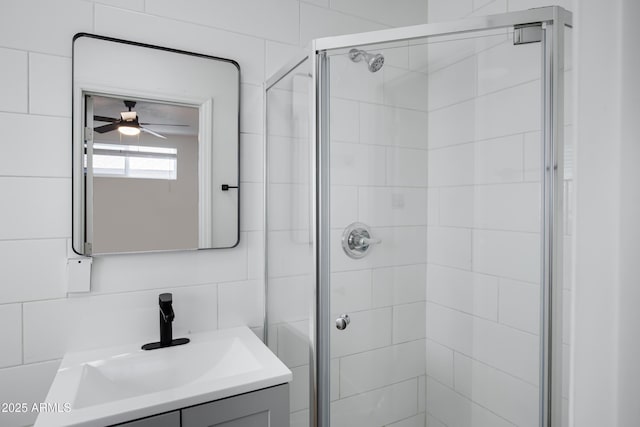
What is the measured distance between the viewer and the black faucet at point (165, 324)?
3.85ft

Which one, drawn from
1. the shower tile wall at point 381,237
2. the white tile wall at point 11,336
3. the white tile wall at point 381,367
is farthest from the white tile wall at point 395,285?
the white tile wall at point 11,336

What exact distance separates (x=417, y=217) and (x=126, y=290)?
1.00 meters

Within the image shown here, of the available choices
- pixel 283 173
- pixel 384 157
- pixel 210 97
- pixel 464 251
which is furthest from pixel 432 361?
pixel 210 97

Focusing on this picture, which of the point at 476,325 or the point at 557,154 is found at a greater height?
Answer: the point at 557,154

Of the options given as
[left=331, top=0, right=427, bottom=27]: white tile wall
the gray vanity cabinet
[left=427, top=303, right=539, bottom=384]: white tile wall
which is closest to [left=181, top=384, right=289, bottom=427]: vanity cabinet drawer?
the gray vanity cabinet

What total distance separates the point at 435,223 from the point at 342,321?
0.42 meters

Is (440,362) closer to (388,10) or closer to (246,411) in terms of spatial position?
(246,411)

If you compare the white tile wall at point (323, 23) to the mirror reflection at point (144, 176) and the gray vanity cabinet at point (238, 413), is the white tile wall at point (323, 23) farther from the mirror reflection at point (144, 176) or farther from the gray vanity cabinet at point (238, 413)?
the gray vanity cabinet at point (238, 413)

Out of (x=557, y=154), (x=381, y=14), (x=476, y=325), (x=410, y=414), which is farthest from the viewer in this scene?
(x=381, y=14)

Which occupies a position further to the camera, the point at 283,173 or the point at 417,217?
the point at 283,173

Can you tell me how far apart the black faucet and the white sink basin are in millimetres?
25

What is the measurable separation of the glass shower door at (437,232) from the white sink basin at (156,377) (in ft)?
0.98

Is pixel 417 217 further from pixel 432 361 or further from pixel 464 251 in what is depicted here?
pixel 432 361

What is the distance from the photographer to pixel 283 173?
1341mm
